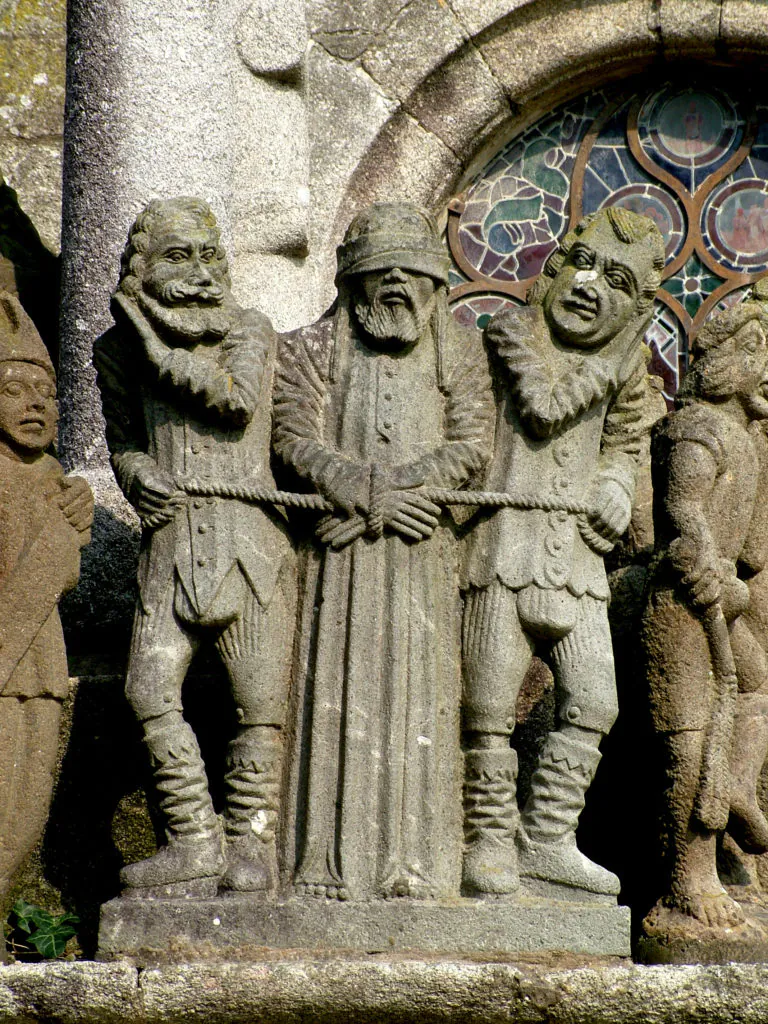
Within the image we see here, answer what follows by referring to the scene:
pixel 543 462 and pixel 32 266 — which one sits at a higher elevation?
pixel 32 266

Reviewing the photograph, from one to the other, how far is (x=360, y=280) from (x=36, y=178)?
301cm

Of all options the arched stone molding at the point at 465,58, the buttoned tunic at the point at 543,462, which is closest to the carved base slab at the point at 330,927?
the buttoned tunic at the point at 543,462

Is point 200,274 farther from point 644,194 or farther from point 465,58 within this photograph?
point 644,194

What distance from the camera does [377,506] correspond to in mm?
6492

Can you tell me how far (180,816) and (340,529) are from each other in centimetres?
97

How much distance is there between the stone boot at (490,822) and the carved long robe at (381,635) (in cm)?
4

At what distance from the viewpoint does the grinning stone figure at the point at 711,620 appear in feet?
21.9

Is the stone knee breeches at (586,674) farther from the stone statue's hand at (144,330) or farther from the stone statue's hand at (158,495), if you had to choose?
the stone statue's hand at (144,330)

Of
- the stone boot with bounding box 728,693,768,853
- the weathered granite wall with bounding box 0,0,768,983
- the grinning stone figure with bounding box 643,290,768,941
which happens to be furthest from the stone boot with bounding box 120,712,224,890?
Answer: the stone boot with bounding box 728,693,768,853

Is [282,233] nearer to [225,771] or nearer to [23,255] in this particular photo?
[23,255]

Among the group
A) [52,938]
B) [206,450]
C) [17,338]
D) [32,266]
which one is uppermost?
[32,266]

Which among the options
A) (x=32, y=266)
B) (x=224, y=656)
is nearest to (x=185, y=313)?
(x=224, y=656)

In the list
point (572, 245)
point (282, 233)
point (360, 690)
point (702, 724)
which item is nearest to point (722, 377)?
point (572, 245)

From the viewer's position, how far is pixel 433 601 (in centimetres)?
653
